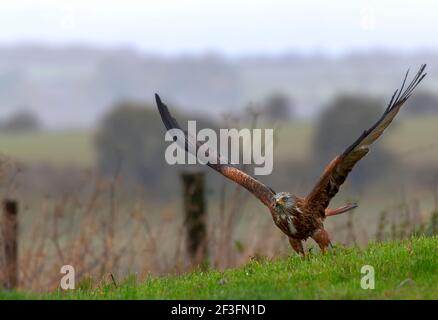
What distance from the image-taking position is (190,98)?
9412 cm

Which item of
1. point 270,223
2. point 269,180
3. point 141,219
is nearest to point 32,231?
point 141,219

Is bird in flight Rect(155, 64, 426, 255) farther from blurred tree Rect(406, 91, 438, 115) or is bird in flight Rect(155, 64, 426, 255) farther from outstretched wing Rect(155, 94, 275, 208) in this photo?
blurred tree Rect(406, 91, 438, 115)

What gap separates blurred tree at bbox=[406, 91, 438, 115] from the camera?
181 feet

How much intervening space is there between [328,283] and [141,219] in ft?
19.3

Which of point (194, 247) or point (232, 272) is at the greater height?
point (194, 247)

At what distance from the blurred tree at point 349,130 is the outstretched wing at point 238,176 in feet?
102

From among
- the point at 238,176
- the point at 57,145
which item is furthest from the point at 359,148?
the point at 57,145

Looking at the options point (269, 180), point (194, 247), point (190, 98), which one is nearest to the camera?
Answer: point (194, 247)

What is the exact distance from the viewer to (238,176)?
11.6 metres

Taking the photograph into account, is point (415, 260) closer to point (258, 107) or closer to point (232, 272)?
point (232, 272)

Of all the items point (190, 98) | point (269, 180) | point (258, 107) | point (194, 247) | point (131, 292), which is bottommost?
point (131, 292)

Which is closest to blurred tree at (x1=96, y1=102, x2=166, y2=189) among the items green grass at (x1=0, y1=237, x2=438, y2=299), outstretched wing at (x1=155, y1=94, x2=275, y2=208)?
outstretched wing at (x1=155, y1=94, x2=275, y2=208)

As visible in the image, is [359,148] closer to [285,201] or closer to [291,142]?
[285,201]

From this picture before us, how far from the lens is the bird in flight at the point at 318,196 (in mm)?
10406
